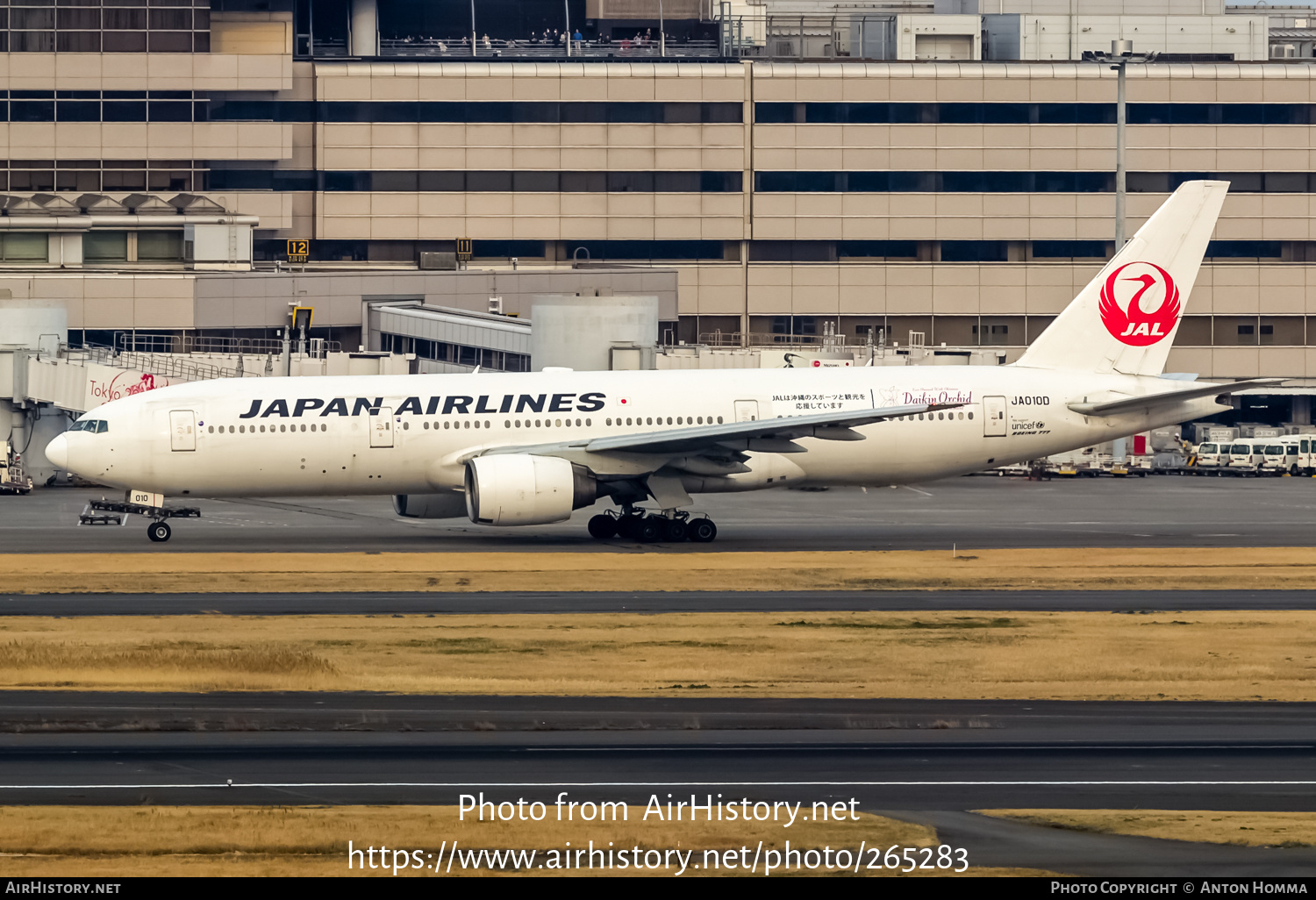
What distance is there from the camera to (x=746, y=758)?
20984mm

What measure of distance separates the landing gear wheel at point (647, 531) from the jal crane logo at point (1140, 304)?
13.4 m

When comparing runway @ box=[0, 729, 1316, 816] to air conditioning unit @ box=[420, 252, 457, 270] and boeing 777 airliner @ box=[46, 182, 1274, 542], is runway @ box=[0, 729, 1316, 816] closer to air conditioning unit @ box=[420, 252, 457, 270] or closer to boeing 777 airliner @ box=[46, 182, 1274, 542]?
boeing 777 airliner @ box=[46, 182, 1274, 542]

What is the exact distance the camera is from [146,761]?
68.4 feet

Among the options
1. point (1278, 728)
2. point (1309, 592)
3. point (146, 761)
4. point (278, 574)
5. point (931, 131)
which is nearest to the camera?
point (146, 761)

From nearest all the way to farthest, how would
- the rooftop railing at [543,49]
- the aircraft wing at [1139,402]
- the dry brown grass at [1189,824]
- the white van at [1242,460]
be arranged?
1. the dry brown grass at [1189,824]
2. the aircraft wing at [1139,402]
3. the white van at [1242,460]
4. the rooftop railing at [543,49]

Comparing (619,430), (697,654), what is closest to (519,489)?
(619,430)

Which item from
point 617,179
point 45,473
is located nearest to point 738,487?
point 45,473

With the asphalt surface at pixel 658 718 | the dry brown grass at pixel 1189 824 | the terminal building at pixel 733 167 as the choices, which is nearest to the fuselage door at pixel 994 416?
the asphalt surface at pixel 658 718

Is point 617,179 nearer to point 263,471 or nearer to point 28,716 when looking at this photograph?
point 263,471

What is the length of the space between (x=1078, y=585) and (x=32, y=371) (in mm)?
39250

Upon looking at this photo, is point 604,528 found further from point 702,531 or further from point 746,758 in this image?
point 746,758

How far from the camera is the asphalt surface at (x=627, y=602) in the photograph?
1293 inches

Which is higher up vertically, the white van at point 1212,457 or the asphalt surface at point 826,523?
the white van at point 1212,457

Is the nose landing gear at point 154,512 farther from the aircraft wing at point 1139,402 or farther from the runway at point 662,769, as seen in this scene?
the runway at point 662,769
